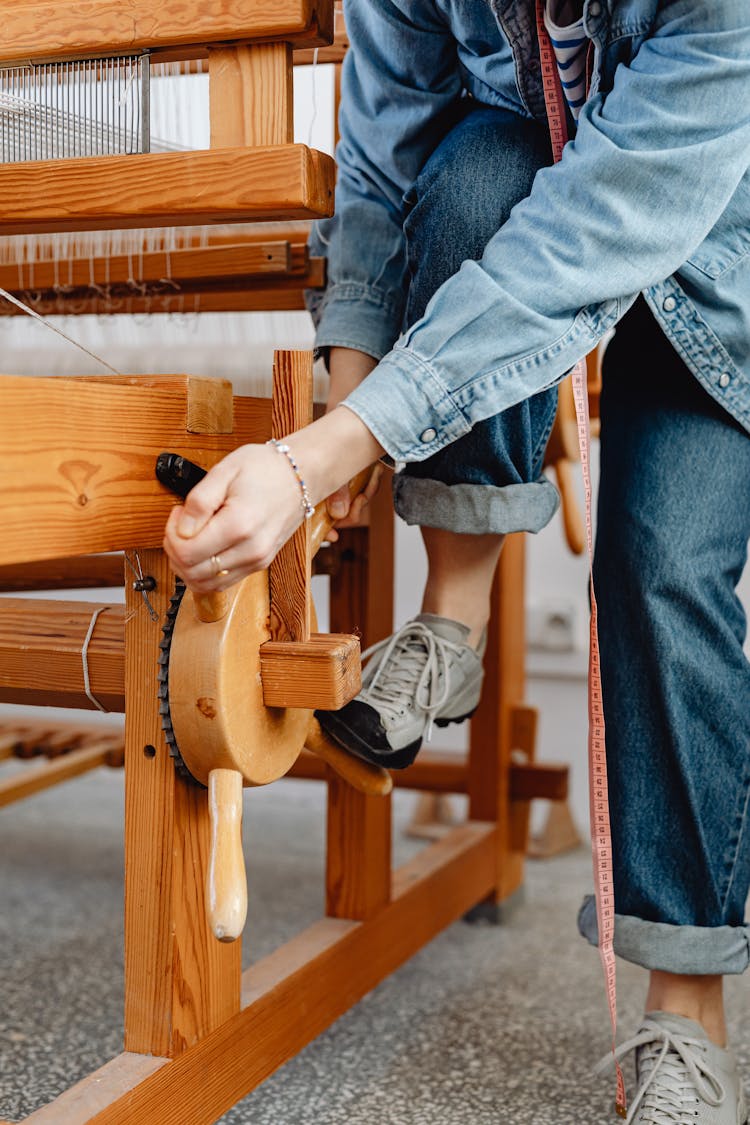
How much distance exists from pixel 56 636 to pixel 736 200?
522mm

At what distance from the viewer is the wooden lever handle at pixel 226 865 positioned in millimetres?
604

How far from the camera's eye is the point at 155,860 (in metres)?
0.73

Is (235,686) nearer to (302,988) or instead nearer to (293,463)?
(293,463)

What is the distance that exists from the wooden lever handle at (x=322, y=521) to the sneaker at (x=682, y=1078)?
1.33ft

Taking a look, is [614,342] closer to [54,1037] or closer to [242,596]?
[242,596]

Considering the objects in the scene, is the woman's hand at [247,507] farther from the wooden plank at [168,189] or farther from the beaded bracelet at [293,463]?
the wooden plank at [168,189]

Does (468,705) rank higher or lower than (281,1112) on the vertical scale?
higher

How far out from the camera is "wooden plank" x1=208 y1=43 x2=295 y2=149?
25.7 inches

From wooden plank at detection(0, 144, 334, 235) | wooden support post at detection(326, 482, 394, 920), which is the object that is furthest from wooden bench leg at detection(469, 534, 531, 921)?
wooden plank at detection(0, 144, 334, 235)

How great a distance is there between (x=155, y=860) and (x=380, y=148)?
0.53 metres

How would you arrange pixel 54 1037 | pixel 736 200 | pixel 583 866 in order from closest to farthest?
pixel 736 200
pixel 54 1037
pixel 583 866

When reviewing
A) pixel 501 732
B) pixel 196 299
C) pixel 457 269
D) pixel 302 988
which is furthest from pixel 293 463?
pixel 501 732

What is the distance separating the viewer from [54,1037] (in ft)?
3.24

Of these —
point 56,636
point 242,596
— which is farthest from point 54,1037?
point 242,596
